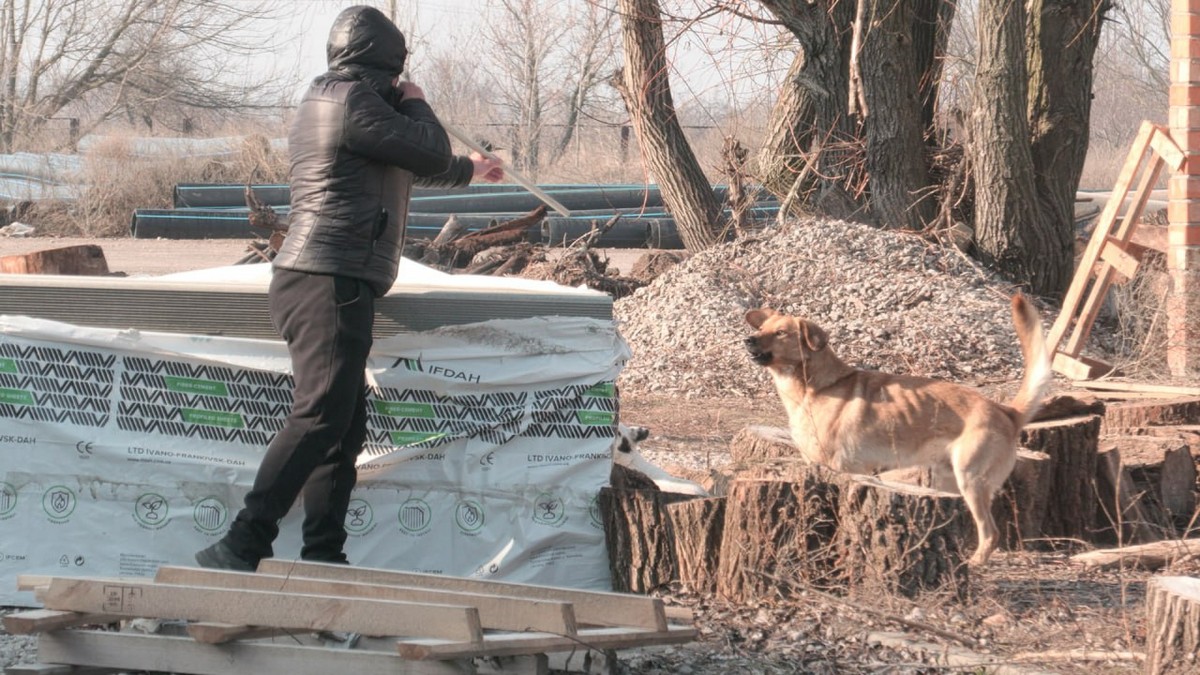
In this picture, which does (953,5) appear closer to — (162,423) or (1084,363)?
(1084,363)

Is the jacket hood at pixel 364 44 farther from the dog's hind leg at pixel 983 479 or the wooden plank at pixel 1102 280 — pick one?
the wooden plank at pixel 1102 280

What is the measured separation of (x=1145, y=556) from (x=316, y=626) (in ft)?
12.7

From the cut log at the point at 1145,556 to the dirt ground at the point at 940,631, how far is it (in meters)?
0.08

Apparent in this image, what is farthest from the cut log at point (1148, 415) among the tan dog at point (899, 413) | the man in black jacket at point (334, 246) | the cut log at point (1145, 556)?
the man in black jacket at point (334, 246)

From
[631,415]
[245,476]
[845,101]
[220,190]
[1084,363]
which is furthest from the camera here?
[220,190]

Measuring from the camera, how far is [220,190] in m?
25.8

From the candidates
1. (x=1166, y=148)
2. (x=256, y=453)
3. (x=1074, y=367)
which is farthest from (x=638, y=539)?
(x=1166, y=148)

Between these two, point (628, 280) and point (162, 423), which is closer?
point (162, 423)

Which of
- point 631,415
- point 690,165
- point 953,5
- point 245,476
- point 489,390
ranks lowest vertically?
point 631,415

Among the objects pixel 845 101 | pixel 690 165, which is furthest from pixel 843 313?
pixel 690 165

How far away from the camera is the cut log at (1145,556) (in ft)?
19.3

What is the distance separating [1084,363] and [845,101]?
4478mm

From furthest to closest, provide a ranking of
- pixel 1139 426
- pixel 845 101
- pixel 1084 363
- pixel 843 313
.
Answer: pixel 845 101, pixel 843 313, pixel 1084 363, pixel 1139 426

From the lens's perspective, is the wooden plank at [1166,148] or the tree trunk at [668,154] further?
the tree trunk at [668,154]
